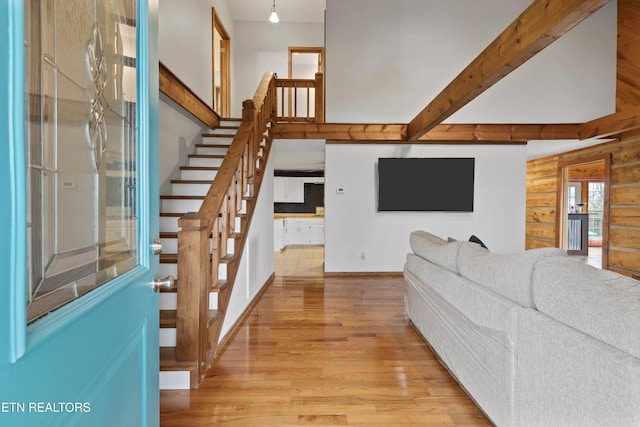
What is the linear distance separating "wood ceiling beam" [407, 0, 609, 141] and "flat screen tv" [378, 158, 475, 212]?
1935 millimetres

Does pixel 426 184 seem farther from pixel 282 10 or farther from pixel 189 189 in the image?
pixel 282 10

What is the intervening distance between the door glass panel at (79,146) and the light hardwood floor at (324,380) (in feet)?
4.28

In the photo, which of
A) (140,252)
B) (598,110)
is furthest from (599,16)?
(140,252)

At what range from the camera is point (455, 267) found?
2.22 m

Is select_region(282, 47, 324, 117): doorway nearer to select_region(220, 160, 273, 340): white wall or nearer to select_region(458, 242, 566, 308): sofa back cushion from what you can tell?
select_region(220, 160, 273, 340): white wall

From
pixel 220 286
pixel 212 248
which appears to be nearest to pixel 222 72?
pixel 212 248

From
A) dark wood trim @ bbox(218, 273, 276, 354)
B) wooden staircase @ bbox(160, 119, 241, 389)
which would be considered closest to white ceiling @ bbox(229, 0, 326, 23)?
wooden staircase @ bbox(160, 119, 241, 389)

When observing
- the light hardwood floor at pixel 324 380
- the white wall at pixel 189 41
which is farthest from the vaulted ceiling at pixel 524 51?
the light hardwood floor at pixel 324 380

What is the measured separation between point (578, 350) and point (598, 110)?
591cm

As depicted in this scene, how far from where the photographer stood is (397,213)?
5.49 metres

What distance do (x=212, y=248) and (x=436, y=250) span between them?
1.77 metres

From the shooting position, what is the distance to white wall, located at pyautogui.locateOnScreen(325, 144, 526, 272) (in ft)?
17.9

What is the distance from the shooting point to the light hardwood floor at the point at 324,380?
71.4 inches

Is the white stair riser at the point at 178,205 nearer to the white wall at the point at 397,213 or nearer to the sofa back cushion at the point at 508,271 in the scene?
the white wall at the point at 397,213
